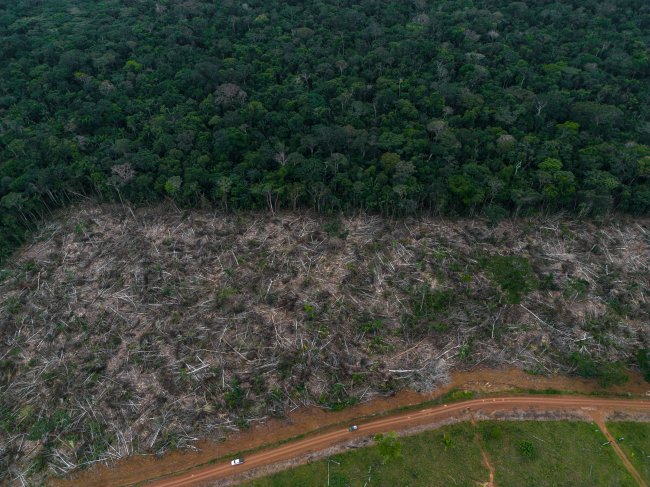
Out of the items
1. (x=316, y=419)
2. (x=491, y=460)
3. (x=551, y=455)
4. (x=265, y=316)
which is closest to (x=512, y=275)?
(x=551, y=455)

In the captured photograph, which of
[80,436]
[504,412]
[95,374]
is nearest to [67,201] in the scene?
[95,374]

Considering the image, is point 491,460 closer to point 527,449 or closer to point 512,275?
point 527,449

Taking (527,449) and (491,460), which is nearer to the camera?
(491,460)

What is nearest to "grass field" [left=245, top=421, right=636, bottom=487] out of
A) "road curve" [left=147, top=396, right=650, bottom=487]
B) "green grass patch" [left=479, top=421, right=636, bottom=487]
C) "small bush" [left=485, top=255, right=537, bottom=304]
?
"green grass patch" [left=479, top=421, right=636, bottom=487]

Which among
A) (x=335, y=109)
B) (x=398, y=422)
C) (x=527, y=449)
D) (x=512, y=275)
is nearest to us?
(x=527, y=449)

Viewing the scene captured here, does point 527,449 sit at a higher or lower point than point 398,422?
lower

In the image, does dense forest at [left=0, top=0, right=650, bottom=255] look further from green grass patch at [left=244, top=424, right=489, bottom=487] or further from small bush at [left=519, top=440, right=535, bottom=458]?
green grass patch at [left=244, top=424, right=489, bottom=487]
